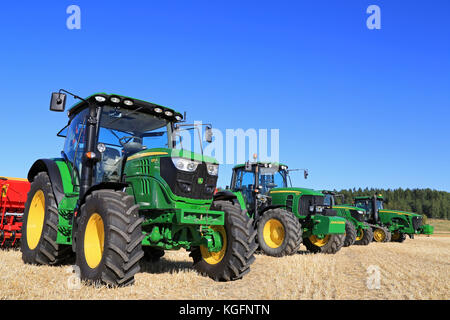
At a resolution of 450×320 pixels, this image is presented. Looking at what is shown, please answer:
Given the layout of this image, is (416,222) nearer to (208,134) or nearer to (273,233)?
(273,233)

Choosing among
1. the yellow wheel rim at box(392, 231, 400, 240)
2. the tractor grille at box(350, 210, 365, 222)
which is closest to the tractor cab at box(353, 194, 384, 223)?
the yellow wheel rim at box(392, 231, 400, 240)

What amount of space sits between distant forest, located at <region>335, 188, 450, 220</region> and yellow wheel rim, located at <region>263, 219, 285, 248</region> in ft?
234

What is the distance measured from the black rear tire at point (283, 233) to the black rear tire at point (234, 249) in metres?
3.94

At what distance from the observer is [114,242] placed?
4.46m

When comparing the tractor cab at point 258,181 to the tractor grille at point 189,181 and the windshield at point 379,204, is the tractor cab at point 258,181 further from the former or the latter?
the windshield at point 379,204

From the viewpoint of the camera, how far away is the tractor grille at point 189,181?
16.9 feet

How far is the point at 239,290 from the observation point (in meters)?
4.82

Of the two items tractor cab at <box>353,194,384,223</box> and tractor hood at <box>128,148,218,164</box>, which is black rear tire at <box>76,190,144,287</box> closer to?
tractor hood at <box>128,148,218,164</box>

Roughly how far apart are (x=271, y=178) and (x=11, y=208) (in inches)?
284

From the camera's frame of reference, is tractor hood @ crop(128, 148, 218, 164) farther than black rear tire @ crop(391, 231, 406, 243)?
No

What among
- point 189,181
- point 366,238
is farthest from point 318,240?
point 189,181

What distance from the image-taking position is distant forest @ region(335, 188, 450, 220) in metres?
82.2
